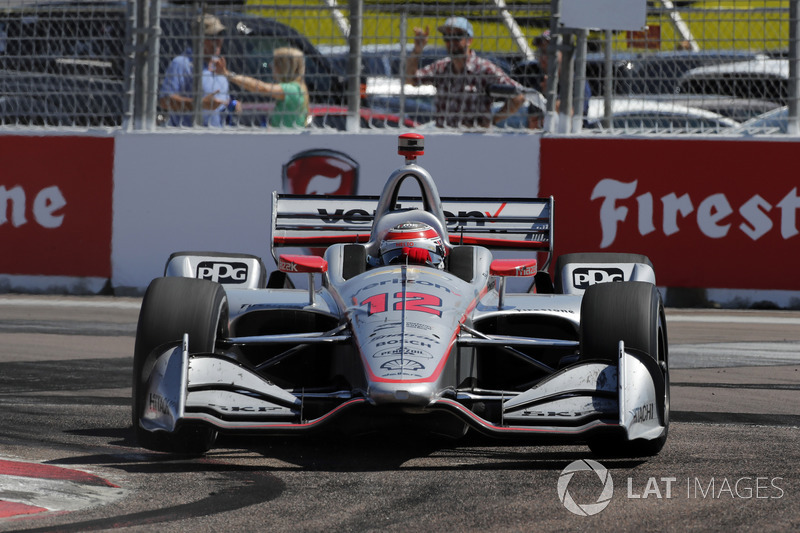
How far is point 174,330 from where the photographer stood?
5277 millimetres

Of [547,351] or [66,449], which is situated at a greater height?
[547,351]

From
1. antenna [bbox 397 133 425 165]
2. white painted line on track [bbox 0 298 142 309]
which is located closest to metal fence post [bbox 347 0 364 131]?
white painted line on track [bbox 0 298 142 309]

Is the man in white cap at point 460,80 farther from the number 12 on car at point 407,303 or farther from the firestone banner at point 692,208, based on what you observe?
the number 12 on car at point 407,303

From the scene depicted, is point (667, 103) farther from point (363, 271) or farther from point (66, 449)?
point (66, 449)

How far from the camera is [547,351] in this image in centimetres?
615

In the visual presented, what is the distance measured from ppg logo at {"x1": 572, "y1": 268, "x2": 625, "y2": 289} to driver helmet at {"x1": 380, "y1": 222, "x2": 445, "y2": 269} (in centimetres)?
82

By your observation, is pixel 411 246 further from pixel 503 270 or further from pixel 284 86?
pixel 284 86

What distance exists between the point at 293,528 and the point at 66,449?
1.61 metres

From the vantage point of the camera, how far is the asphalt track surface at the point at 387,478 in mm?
4160

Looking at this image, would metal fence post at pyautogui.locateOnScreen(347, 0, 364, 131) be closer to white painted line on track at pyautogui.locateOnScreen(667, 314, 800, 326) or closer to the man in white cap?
the man in white cap

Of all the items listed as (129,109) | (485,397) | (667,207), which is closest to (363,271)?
(485,397)

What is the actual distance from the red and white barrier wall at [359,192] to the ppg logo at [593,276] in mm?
3400

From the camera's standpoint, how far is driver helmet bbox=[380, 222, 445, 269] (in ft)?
20.4

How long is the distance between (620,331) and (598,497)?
91 cm
